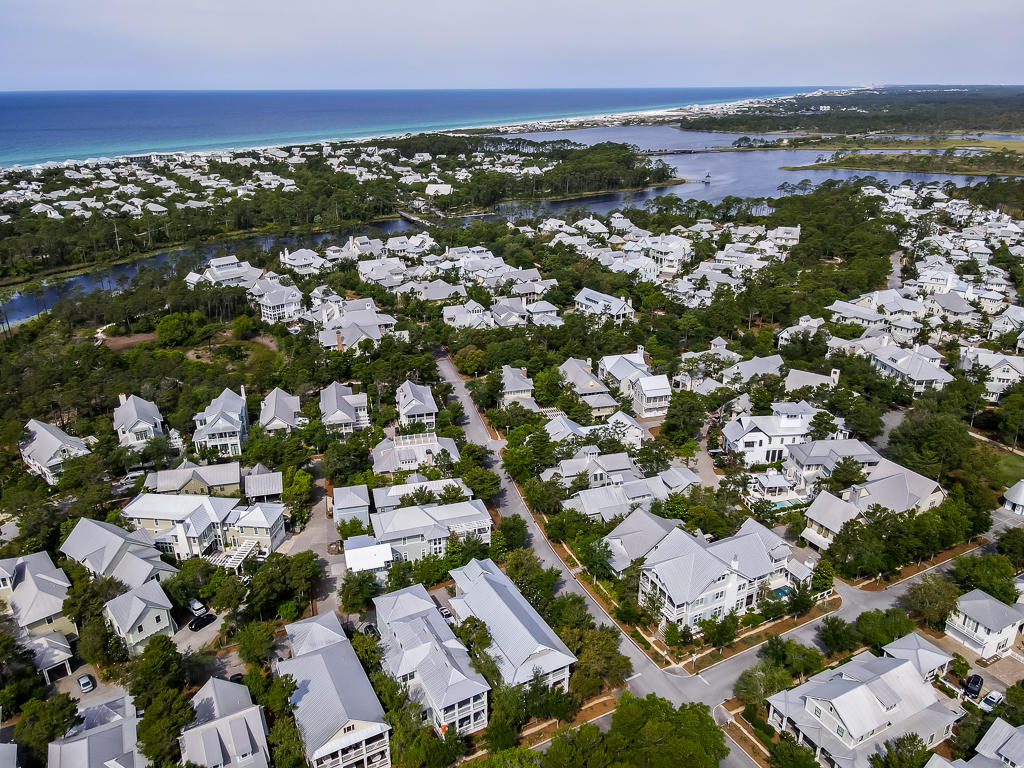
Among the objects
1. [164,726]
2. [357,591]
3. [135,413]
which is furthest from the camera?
[135,413]

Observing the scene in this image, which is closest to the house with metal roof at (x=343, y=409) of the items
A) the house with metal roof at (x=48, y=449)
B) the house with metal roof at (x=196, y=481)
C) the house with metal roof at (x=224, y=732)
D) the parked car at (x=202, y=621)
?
the house with metal roof at (x=196, y=481)

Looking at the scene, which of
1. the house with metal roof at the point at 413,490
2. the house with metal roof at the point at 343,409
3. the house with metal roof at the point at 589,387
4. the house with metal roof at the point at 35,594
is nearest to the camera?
the house with metal roof at the point at 35,594

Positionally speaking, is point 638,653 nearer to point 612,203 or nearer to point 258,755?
point 258,755

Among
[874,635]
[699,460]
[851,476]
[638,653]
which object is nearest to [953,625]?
[874,635]

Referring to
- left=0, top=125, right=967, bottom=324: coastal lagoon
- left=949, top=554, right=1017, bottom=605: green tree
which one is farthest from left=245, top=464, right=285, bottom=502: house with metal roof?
left=0, top=125, right=967, bottom=324: coastal lagoon

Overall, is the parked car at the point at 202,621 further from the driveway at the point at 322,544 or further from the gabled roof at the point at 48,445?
the gabled roof at the point at 48,445

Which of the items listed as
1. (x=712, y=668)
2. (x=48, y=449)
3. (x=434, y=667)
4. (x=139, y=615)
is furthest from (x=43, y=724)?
Result: (x=712, y=668)

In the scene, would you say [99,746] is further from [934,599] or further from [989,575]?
[989,575]
